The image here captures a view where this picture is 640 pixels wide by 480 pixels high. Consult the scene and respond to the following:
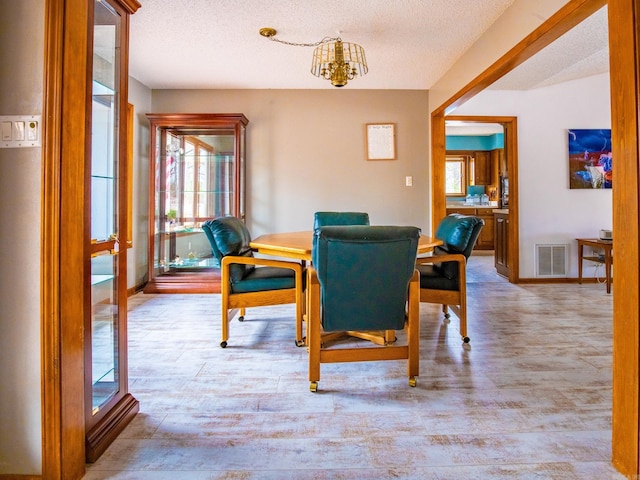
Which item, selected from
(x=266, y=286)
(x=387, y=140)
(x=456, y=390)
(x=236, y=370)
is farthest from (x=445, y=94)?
(x=236, y=370)

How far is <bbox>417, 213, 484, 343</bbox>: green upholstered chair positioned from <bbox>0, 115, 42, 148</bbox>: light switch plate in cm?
209

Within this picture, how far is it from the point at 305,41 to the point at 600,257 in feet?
13.2

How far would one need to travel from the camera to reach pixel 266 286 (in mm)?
2445

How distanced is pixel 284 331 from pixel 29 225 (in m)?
1.89

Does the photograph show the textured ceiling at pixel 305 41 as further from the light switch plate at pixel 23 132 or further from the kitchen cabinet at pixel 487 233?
the kitchen cabinet at pixel 487 233

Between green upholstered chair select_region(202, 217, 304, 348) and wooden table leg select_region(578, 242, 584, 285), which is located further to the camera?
wooden table leg select_region(578, 242, 584, 285)

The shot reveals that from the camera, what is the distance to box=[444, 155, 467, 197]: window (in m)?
8.11

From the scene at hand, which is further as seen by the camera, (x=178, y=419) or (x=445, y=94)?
(x=445, y=94)

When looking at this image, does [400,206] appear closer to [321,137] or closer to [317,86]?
[321,137]

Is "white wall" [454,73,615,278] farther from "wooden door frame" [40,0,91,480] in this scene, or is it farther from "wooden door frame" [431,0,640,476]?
"wooden door frame" [40,0,91,480]

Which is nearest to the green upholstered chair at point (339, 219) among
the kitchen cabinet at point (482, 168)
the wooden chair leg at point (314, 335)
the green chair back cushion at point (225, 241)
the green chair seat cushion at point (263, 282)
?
the green chair seat cushion at point (263, 282)

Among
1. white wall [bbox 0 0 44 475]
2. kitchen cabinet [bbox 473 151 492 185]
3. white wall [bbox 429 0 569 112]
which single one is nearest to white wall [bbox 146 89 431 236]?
white wall [bbox 429 0 569 112]

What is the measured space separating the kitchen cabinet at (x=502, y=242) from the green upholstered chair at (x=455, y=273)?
2.45 metres

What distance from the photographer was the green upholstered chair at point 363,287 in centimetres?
165
